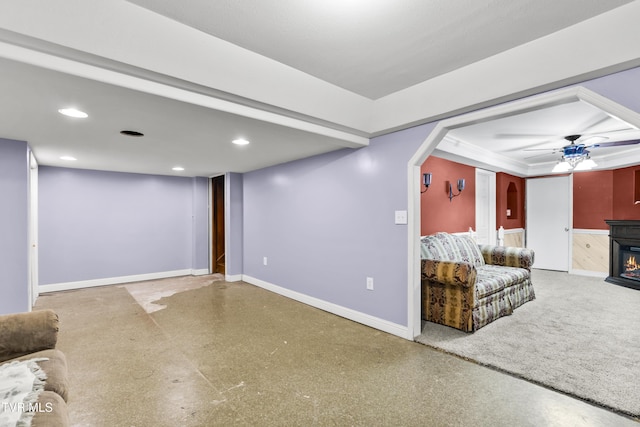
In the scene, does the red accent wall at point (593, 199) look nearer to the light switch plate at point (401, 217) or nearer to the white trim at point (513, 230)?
the white trim at point (513, 230)

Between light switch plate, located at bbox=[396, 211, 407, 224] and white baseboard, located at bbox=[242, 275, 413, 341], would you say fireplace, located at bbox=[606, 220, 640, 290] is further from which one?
light switch plate, located at bbox=[396, 211, 407, 224]

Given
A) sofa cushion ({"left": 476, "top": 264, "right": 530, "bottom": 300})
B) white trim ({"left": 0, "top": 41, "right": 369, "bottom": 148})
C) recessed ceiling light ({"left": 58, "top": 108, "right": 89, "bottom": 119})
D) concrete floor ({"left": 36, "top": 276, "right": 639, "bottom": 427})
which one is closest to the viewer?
white trim ({"left": 0, "top": 41, "right": 369, "bottom": 148})

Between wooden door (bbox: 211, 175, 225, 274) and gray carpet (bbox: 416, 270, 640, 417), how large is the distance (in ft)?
14.8

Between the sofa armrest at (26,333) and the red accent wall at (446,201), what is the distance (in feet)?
12.5

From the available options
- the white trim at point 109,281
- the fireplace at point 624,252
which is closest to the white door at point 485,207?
the fireplace at point 624,252

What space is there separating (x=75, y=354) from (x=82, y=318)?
3.61 feet

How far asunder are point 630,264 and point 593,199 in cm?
132

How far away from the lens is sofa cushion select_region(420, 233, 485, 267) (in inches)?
135

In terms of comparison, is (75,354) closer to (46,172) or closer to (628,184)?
(46,172)

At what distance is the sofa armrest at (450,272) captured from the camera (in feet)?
9.41

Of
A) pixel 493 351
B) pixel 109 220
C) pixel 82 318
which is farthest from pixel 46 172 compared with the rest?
pixel 493 351

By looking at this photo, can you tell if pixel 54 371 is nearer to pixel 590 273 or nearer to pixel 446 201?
pixel 446 201

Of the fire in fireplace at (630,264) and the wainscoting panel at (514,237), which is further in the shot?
the wainscoting panel at (514,237)

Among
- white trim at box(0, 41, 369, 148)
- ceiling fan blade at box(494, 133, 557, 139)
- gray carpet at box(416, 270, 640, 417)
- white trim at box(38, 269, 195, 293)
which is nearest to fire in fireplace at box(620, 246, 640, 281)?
gray carpet at box(416, 270, 640, 417)
